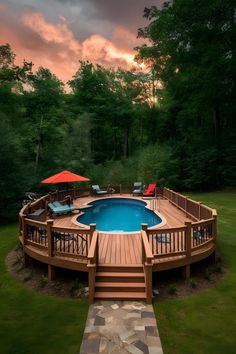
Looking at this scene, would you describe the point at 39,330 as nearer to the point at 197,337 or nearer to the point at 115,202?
the point at 197,337

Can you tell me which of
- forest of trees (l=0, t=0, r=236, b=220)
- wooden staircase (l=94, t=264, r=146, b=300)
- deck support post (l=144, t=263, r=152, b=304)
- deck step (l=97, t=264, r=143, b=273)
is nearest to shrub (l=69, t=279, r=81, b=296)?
wooden staircase (l=94, t=264, r=146, b=300)

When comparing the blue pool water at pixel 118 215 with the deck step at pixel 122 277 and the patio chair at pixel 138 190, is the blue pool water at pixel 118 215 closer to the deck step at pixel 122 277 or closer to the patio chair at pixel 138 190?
the patio chair at pixel 138 190

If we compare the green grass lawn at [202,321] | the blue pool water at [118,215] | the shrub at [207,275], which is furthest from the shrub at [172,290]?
the blue pool water at [118,215]

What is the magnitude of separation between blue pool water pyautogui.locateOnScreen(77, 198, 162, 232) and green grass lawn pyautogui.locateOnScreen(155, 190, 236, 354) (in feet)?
17.5

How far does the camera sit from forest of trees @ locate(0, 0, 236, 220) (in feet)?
67.0

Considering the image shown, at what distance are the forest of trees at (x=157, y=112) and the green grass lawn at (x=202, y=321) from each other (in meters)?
11.1

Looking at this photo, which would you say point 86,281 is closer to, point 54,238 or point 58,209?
point 54,238

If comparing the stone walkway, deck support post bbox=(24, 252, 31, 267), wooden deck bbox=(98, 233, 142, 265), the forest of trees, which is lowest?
the stone walkway

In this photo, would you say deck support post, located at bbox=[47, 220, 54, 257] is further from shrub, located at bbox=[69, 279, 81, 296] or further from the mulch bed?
shrub, located at bbox=[69, 279, 81, 296]

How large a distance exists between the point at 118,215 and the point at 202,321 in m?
10.1

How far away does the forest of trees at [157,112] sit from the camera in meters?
20.4

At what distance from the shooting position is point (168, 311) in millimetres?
5469

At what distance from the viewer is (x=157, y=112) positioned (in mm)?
33750

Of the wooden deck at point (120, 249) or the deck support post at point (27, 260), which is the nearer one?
the wooden deck at point (120, 249)
